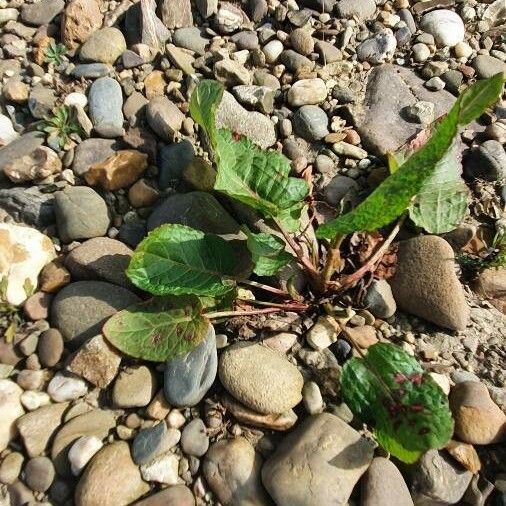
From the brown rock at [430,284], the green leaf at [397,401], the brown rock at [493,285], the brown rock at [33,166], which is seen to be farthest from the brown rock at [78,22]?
the brown rock at [493,285]

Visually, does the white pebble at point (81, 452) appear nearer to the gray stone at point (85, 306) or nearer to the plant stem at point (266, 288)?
the gray stone at point (85, 306)

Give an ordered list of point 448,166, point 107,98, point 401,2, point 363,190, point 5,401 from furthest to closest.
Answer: point 401,2, point 107,98, point 363,190, point 448,166, point 5,401

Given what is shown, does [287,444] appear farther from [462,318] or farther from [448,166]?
[448,166]

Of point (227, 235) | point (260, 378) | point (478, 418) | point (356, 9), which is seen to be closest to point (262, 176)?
point (227, 235)

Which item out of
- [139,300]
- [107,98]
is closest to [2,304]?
[139,300]

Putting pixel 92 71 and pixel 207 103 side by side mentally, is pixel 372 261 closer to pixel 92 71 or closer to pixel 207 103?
pixel 207 103

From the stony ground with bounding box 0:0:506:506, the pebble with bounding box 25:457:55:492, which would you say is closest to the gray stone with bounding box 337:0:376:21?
the stony ground with bounding box 0:0:506:506

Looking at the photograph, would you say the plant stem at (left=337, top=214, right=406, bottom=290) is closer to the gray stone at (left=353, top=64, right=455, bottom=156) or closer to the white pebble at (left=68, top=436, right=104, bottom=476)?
the gray stone at (left=353, top=64, right=455, bottom=156)
